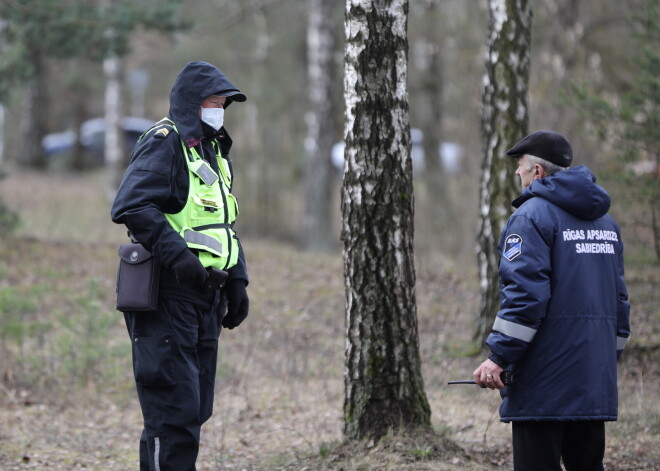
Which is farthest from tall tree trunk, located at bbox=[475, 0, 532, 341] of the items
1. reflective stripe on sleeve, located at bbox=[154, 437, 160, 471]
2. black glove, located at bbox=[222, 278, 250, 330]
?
reflective stripe on sleeve, located at bbox=[154, 437, 160, 471]

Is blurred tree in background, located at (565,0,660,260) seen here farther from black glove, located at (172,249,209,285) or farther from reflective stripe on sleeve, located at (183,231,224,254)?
black glove, located at (172,249,209,285)

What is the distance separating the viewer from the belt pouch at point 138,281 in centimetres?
408

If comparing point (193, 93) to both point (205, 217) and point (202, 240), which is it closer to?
point (205, 217)

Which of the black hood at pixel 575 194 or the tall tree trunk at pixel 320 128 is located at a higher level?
the tall tree trunk at pixel 320 128

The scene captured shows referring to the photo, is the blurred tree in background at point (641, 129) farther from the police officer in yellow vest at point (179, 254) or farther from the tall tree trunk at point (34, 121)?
the tall tree trunk at point (34, 121)

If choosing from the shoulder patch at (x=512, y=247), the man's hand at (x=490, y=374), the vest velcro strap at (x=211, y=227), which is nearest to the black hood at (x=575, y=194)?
the shoulder patch at (x=512, y=247)

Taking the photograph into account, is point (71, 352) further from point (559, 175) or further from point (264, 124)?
point (264, 124)

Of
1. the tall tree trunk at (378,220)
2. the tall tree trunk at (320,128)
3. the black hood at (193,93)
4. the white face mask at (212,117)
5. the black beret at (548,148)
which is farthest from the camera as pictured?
the tall tree trunk at (320,128)

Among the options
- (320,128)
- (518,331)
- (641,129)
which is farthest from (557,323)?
(320,128)

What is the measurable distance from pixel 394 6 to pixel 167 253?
2081 millimetres

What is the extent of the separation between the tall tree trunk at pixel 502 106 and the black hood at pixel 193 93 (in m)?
3.82

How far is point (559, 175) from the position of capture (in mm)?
3789

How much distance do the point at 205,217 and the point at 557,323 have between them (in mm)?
1797

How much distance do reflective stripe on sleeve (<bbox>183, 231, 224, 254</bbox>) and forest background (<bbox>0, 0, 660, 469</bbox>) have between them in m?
1.62
